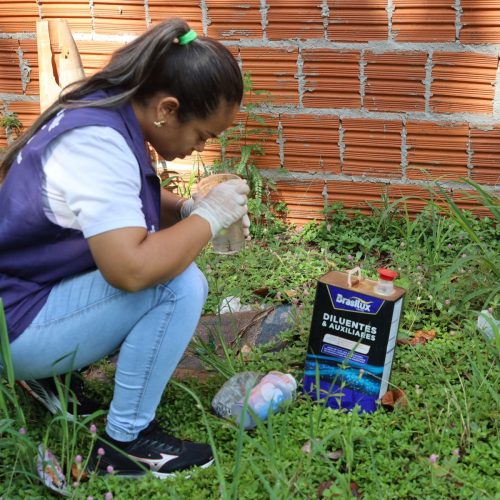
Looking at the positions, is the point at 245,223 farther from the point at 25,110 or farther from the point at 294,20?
the point at 25,110

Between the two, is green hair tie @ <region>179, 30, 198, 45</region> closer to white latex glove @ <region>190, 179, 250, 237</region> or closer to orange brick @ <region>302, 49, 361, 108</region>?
white latex glove @ <region>190, 179, 250, 237</region>

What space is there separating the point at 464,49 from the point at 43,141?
2.08 m

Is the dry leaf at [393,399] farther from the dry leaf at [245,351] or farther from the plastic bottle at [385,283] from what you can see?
the dry leaf at [245,351]

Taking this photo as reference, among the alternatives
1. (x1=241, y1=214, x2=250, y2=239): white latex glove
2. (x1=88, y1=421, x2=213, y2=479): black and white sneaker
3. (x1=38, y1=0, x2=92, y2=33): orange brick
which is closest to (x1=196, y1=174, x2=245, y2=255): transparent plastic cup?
(x1=241, y1=214, x2=250, y2=239): white latex glove

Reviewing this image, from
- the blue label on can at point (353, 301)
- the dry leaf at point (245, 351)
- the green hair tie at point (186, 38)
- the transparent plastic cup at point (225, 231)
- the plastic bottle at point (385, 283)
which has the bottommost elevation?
the dry leaf at point (245, 351)

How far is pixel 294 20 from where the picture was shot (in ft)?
11.2

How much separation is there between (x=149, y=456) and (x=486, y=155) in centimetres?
212

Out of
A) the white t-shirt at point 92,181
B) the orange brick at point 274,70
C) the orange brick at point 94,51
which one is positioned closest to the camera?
the white t-shirt at point 92,181

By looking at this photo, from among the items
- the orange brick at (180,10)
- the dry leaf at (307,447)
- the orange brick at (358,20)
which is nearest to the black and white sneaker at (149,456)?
the dry leaf at (307,447)

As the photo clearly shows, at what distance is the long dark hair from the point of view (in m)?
1.92

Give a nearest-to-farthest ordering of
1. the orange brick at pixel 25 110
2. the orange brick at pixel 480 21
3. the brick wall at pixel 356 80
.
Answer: the orange brick at pixel 480 21
the brick wall at pixel 356 80
the orange brick at pixel 25 110

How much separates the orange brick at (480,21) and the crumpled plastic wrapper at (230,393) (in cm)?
181

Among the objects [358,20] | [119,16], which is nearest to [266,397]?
[358,20]

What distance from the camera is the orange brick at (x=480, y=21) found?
3.15 metres
